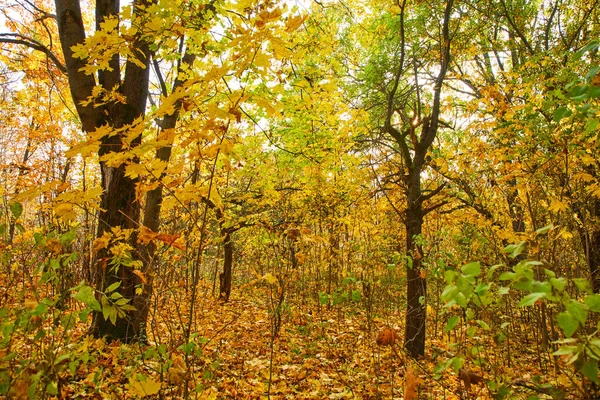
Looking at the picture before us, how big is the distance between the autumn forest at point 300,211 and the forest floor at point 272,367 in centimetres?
4

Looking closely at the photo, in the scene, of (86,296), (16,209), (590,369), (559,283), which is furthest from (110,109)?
(590,369)

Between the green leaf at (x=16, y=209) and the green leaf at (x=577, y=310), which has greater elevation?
the green leaf at (x=16, y=209)

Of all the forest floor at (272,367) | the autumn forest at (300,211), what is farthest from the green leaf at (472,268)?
the forest floor at (272,367)

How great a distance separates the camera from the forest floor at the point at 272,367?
2368 millimetres

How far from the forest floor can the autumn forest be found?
4cm

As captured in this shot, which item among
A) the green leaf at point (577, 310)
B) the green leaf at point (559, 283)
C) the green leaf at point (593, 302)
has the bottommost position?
the green leaf at point (577, 310)

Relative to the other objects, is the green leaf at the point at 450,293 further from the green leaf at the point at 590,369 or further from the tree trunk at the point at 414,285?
the tree trunk at the point at 414,285

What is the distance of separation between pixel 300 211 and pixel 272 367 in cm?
425

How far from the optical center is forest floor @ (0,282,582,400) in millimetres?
2368

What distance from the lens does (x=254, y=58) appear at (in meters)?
1.53

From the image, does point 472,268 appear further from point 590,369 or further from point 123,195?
point 123,195

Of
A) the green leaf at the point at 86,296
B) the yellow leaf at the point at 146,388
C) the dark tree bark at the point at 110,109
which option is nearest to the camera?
the green leaf at the point at 86,296

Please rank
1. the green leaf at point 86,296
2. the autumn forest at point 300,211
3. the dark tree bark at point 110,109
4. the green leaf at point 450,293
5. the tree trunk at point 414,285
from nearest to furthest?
the green leaf at point 450,293
the green leaf at point 86,296
the autumn forest at point 300,211
the dark tree bark at point 110,109
the tree trunk at point 414,285

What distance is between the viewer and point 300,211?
828 cm
